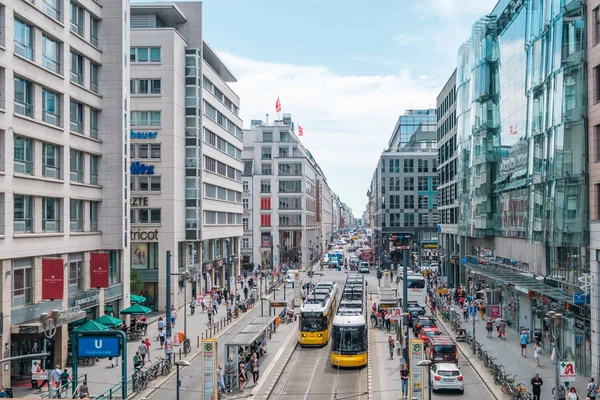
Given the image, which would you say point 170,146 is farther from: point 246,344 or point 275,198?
point 275,198

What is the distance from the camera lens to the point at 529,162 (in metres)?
44.9

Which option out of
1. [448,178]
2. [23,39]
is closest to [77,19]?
[23,39]

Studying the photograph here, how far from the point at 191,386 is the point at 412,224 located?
103 m

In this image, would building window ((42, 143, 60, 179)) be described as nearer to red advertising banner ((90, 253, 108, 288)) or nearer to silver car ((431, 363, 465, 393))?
red advertising banner ((90, 253, 108, 288))

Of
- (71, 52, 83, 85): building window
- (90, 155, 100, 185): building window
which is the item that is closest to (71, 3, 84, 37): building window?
(71, 52, 83, 85): building window

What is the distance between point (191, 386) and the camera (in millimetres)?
34656

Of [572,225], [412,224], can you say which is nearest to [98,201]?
[572,225]

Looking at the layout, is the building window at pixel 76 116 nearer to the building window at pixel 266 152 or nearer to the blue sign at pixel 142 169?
the blue sign at pixel 142 169

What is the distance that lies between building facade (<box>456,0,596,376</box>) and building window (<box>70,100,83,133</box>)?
101ft

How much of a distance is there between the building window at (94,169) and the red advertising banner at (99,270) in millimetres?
6279

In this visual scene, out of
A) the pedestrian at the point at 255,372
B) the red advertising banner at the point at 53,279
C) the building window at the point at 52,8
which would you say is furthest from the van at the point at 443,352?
the building window at the point at 52,8

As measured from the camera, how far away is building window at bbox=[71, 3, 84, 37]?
43.2m

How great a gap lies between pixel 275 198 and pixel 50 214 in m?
88.0

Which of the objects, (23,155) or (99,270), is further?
(99,270)
